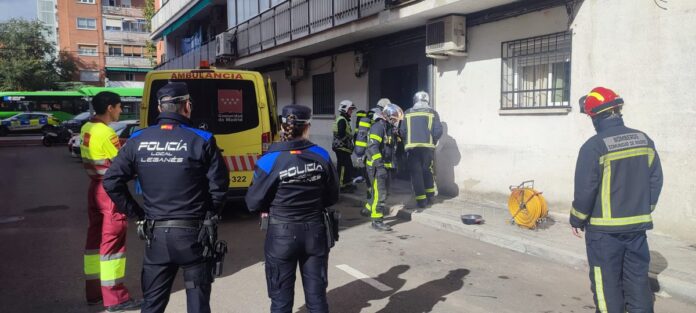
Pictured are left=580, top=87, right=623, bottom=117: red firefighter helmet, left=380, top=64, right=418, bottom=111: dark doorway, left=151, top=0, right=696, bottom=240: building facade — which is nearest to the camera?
left=580, top=87, right=623, bottom=117: red firefighter helmet

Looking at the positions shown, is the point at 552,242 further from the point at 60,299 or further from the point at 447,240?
the point at 60,299

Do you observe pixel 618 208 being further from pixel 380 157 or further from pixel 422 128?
pixel 422 128

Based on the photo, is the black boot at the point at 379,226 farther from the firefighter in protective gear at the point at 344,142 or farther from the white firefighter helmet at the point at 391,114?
the firefighter in protective gear at the point at 344,142

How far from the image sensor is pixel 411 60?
1088 cm

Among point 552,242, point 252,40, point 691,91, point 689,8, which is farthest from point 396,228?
point 252,40

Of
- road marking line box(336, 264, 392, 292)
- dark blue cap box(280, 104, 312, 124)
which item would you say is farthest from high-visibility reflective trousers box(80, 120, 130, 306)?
road marking line box(336, 264, 392, 292)

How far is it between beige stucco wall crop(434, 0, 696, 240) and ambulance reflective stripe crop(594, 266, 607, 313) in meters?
3.52

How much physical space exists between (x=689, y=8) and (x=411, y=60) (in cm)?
558

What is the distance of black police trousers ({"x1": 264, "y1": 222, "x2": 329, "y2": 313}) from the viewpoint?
10.4 feet

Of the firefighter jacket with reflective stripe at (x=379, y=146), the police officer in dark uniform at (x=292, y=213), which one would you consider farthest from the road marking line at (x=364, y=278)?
the firefighter jacket with reflective stripe at (x=379, y=146)

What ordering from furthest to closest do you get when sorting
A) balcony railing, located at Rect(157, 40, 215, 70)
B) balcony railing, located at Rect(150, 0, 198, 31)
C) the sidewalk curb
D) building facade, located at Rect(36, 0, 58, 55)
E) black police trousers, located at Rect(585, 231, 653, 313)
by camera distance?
building facade, located at Rect(36, 0, 58, 55), balcony railing, located at Rect(150, 0, 198, 31), balcony railing, located at Rect(157, 40, 215, 70), the sidewalk curb, black police trousers, located at Rect(585, 231, 653, 313)

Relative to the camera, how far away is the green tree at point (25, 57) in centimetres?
4434

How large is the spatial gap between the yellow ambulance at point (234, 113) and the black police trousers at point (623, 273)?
5397 millimetres

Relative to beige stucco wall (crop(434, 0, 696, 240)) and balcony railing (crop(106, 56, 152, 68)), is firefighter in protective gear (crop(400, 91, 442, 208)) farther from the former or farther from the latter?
balcony railing (crop(106, 56, 152, 68))
